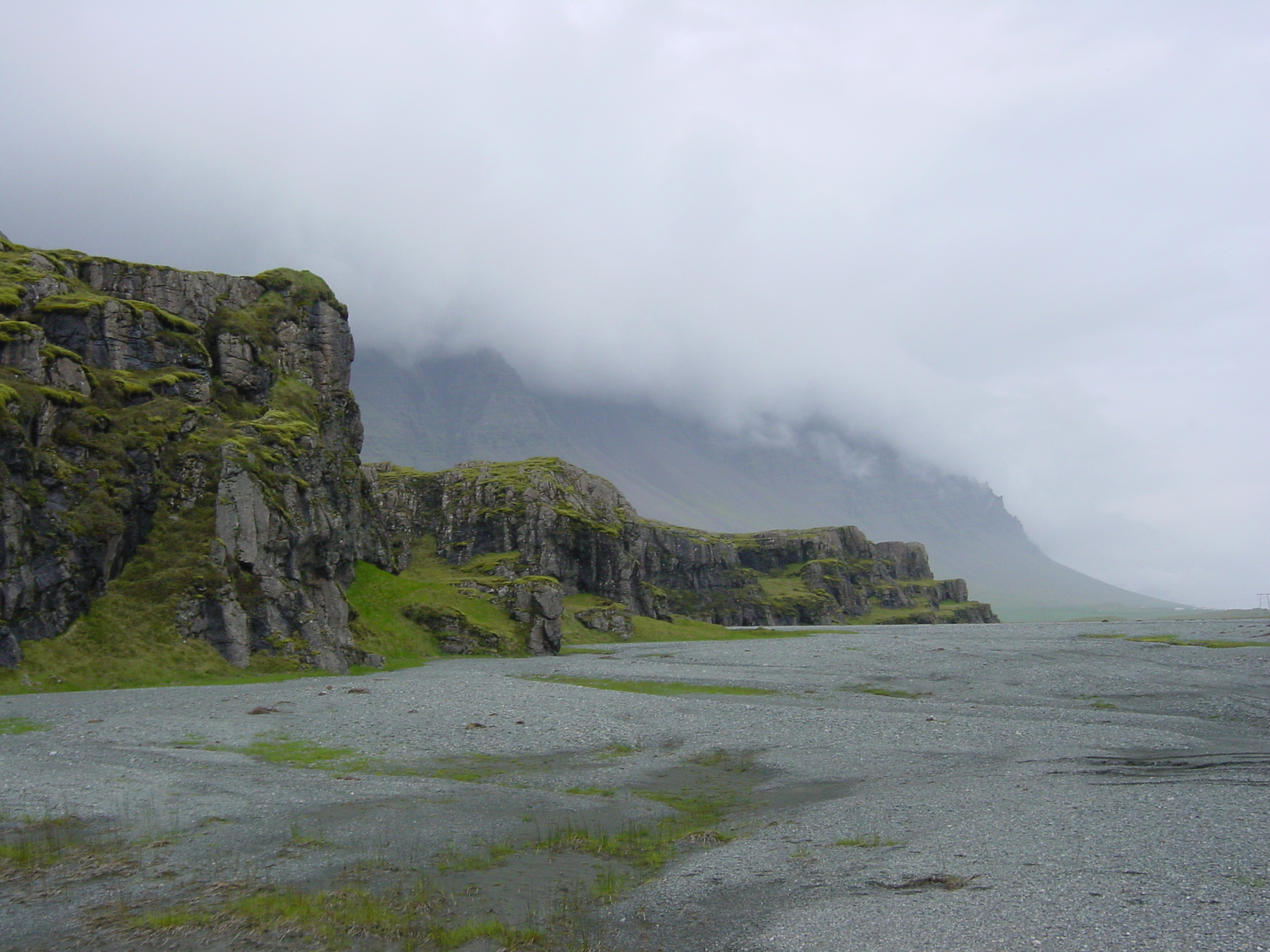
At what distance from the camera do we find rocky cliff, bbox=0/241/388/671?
161 feet

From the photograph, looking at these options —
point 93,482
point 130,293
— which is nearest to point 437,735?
point 93,482

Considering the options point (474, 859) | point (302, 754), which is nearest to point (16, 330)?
point (302, 754)

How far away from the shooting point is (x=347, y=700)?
42812mm

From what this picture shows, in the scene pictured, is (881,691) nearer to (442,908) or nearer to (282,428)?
(442,908)

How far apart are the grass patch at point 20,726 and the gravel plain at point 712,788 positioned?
731mm

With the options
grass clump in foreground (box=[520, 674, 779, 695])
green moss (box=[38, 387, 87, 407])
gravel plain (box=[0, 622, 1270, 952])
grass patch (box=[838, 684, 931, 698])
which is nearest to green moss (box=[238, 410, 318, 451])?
green moss (box=[38, 387, 87, 407])

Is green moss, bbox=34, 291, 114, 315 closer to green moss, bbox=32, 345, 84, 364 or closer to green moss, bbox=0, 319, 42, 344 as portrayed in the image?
green moss, bbox=32, 345, 84, 364

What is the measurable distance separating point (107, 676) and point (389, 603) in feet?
125

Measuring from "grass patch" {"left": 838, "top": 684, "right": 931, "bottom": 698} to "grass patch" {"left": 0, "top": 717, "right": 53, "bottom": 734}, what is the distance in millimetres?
43452

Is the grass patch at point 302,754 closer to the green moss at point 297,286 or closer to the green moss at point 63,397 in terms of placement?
the green moss at point 63,397

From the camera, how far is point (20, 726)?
106 feet

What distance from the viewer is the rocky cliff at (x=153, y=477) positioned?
4916 cm

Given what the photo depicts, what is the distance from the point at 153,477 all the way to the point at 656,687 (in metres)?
40.1

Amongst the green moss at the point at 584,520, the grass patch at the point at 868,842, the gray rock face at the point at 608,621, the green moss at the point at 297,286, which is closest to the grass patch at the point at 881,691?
the grass patch at the point at 868,842
